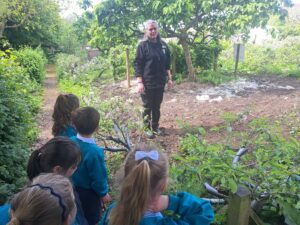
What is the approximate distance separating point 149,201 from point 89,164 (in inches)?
47.2

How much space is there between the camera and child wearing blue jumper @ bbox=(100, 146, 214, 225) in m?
1.62

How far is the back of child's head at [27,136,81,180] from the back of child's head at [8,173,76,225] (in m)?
0.73

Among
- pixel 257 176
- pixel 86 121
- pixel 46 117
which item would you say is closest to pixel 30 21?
pixel 46 117

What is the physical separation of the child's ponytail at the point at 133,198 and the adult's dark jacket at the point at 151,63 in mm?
4193

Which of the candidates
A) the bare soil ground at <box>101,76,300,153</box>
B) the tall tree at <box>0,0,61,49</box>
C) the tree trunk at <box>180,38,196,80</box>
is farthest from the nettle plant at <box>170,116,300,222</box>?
the tall tree at <box>0,0,61,49</box>

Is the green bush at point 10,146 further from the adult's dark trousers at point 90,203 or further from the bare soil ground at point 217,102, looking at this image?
the bare soil ground at point 217,102

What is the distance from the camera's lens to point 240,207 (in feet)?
7.36

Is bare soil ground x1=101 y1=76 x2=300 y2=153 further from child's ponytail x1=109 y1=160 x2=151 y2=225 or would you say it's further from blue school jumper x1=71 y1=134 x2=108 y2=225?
child's ponytail x1=109 y1=160 x2=151 y2=225

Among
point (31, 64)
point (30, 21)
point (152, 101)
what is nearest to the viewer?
point (152, 101)

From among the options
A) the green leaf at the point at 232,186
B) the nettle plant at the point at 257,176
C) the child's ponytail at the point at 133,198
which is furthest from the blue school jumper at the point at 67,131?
the child's ponytail at the point at 133,198

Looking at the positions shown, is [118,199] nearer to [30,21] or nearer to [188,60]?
[188,60]

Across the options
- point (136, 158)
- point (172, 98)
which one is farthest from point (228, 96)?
point (136, 158)

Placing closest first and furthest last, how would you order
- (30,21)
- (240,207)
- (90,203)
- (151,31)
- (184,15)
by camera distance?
1. (240,207)
2. (90,203)
3. (151,31)
4. (184,15)
5. (30,21)

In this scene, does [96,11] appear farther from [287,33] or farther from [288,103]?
[287,33]
